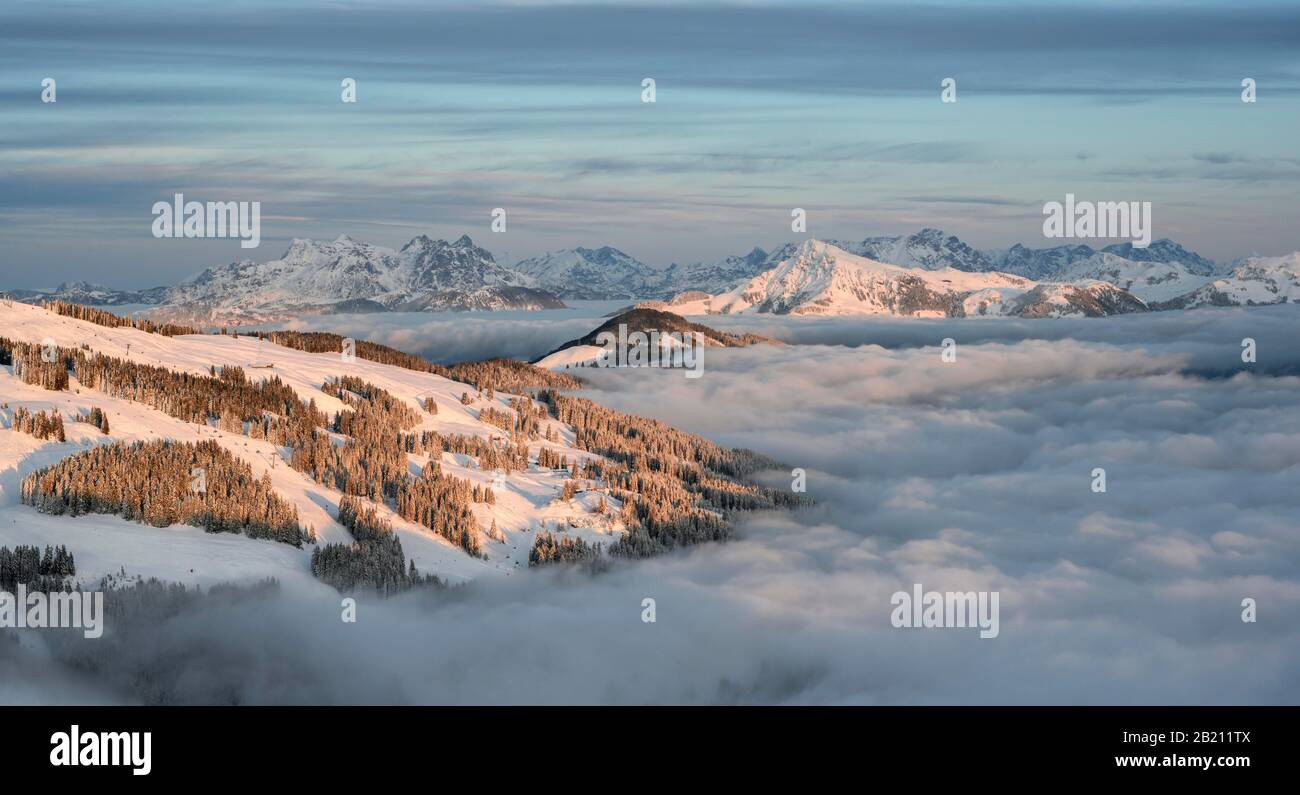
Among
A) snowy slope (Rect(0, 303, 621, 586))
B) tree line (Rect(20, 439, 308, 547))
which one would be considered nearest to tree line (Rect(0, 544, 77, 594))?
snowy slope (Rect(0, 303, 621, 586))

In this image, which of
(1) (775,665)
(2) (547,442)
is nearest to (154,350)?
(2) (547,442)

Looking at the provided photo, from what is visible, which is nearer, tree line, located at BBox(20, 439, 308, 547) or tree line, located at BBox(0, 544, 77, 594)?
tree line, located at BBox(0, 544, 77, 594)

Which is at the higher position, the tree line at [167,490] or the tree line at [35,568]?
the tree line at [167,490]

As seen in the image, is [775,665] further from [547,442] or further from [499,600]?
[547,442]

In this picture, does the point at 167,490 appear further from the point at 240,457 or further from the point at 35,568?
the point at 240,457

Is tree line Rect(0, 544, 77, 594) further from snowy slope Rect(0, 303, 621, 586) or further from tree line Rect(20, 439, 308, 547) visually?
tree line Rect(20, 439, 308, 547)

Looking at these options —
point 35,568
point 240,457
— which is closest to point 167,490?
point 35,568

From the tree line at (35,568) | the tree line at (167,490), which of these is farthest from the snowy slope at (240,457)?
the tree line at (35,568)

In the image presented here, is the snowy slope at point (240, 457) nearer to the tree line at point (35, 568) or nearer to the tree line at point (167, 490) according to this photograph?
the tree line at point (167, 490)
